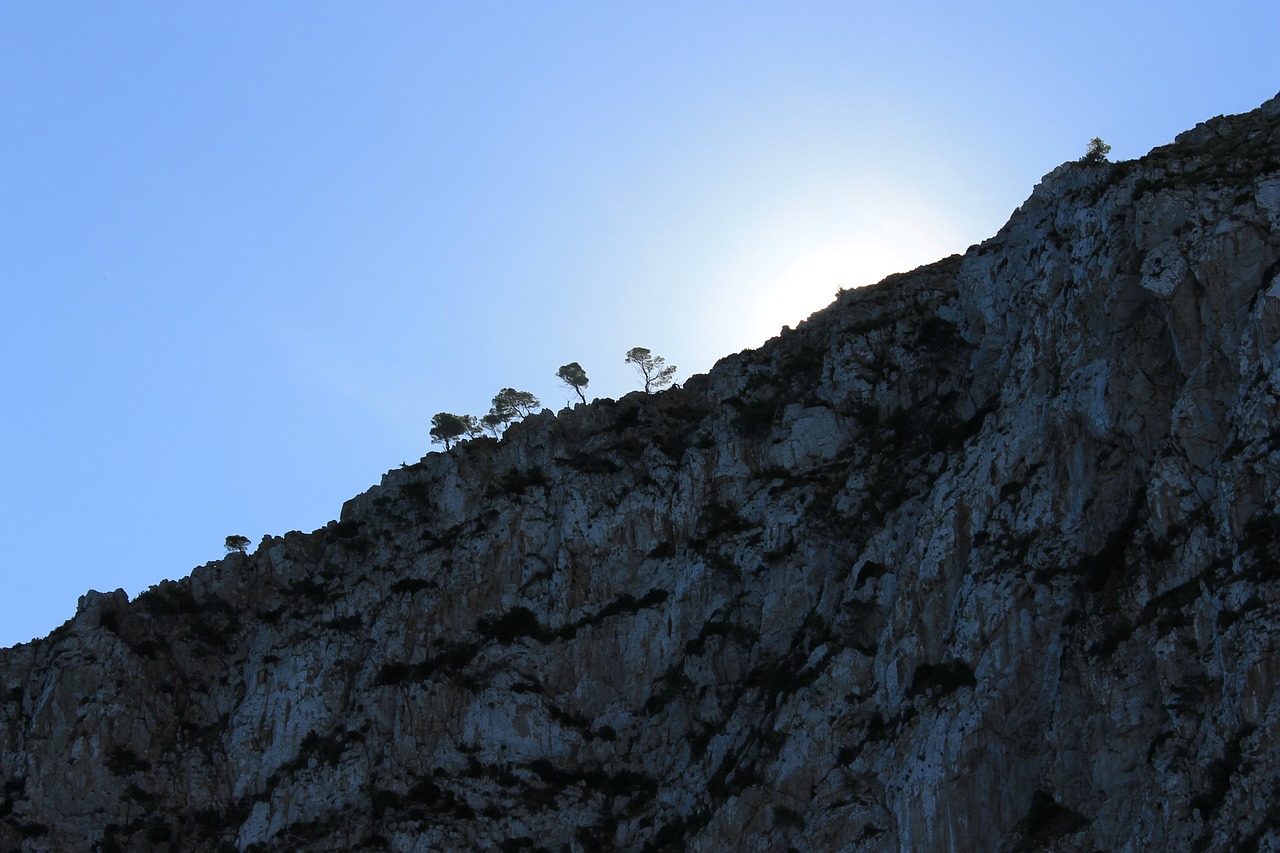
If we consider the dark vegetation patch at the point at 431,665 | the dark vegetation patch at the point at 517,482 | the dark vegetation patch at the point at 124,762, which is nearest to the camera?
the dark vegetation patch at the point at 431,665

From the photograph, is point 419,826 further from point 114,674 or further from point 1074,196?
point 1074,196

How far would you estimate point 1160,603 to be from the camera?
5028cm

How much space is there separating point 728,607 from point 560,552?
11.8 meters

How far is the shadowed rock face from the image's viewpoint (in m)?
50.3

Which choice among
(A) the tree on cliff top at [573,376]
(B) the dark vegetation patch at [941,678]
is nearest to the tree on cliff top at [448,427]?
(A) the tree on cliff top at [573,376]

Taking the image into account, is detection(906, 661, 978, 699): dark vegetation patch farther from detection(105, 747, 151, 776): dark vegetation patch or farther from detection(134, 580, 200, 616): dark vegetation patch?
detection(134, 580, 200, 616): dark vegetation patch

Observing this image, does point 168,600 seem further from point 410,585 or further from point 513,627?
point 513,627

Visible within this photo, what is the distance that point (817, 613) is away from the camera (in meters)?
67.1

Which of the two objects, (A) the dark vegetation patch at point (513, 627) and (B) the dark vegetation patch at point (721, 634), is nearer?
(B) the dark vegetation patch at point (721, 634)

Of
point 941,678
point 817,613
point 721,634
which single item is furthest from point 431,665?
point 941,678

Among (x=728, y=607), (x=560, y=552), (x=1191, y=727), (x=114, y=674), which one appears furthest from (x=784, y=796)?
(x=114, y=674)

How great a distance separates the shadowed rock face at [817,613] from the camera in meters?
50.3

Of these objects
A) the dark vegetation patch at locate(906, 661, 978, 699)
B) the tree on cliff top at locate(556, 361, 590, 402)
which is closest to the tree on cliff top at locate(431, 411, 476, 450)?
the tree on cliff top at locate(556, 361, 590, 402)

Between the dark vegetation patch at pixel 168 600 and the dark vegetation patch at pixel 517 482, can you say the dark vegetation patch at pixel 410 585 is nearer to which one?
the dark vegetation patch at pixel 517 482
